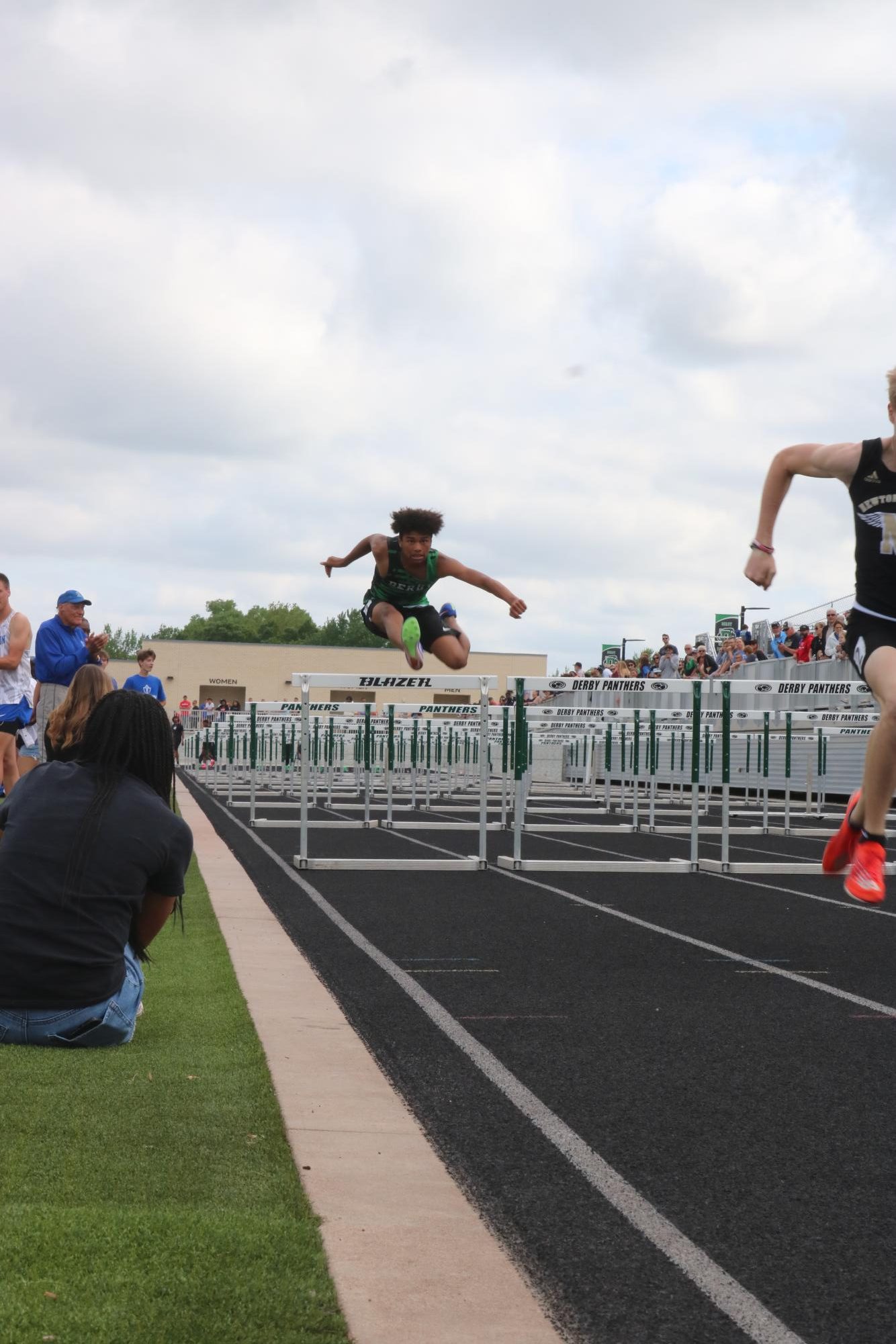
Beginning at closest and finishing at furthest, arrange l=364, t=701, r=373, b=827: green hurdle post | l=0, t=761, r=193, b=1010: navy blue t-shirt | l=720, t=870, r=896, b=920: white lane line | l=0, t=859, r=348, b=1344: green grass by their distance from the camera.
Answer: l=0, t=859, r=348, b=1344: green grass, l=0, t=761, r=193, b=1010: navy blue t-shirt, l=720, t=870, r=896, b=920: white lane line, l=364, t=701, r=373, b=827: green hurdle post

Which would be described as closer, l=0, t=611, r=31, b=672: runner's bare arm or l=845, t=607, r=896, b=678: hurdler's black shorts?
l=845, t=607, r=896, b=678: hurdler's black shorts

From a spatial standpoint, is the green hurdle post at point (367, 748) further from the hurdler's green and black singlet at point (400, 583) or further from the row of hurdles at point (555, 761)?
the hurdler's green and black singlet at point (400, 583)

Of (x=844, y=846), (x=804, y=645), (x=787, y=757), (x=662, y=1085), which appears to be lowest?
(x=662, y=1085)

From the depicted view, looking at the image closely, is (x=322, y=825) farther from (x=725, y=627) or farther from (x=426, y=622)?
(x=426, y=622)

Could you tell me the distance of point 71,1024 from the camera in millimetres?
5230

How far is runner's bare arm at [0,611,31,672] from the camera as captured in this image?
985 centimetres

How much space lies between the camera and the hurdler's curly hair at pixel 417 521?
781 centimetres

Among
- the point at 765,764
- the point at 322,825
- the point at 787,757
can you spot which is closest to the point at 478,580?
the point at 787,757

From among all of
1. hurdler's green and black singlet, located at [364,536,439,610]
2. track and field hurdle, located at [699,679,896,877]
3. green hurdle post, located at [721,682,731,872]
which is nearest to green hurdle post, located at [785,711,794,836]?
track and field hurdle, located at [699,679,896,877]

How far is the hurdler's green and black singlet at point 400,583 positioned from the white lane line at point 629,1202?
2290 millimetres

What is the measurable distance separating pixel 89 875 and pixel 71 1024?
56cm

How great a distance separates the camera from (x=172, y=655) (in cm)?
8400

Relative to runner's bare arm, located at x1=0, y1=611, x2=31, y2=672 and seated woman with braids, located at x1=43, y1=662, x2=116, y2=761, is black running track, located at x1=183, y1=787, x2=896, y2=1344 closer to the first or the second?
seated woman with braids, located at x1=43, y1=662, x2=116, y2=761

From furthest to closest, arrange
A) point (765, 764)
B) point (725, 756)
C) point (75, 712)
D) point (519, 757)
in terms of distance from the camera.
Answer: point (765, 764), point (519, 757), point (725, 756), point (75, 712)
